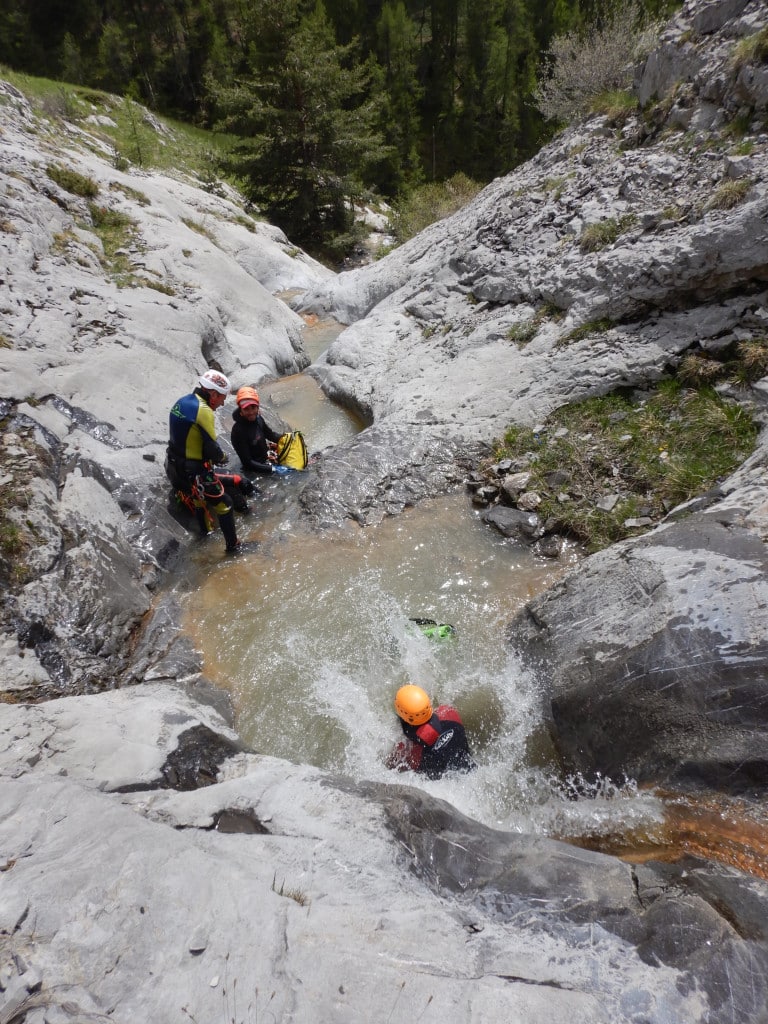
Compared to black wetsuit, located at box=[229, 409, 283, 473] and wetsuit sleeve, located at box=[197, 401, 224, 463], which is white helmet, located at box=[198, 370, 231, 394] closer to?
wetsuit sleeve, located at box=[197, 401, 224, 463]

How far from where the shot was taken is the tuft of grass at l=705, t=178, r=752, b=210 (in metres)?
5.86

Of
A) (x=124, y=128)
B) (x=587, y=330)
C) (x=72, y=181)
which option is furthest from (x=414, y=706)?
(x=124, y=128)

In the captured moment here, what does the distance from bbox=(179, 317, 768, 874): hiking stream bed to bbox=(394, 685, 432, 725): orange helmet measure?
39 cm

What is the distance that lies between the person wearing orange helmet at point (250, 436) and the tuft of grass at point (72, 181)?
618 centimetres

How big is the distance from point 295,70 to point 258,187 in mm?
3992

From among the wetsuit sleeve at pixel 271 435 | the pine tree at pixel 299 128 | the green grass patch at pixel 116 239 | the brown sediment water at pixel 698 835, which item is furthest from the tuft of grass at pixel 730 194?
the pine tree at pixel 299 128

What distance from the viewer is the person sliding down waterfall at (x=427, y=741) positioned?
12.3 ft

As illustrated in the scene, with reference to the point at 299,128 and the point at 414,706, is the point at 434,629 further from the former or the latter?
the point at 299,128

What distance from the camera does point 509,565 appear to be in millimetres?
5488

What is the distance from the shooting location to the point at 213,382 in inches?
225

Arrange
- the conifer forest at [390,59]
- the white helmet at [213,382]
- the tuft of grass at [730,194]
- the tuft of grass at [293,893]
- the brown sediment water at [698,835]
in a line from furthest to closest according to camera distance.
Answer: the conifer forest at [390,59] → the tuft of grass at [730,194] → the white helmet at [213,382] → the brown sediment water at [698,835] → the tuft of grass at [293,893]

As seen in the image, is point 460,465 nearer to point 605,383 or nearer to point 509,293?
point 605,383

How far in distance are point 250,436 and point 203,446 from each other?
1400mm

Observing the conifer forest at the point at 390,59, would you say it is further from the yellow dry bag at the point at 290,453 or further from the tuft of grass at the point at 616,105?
the yellow dry bag at the point at 290,453
